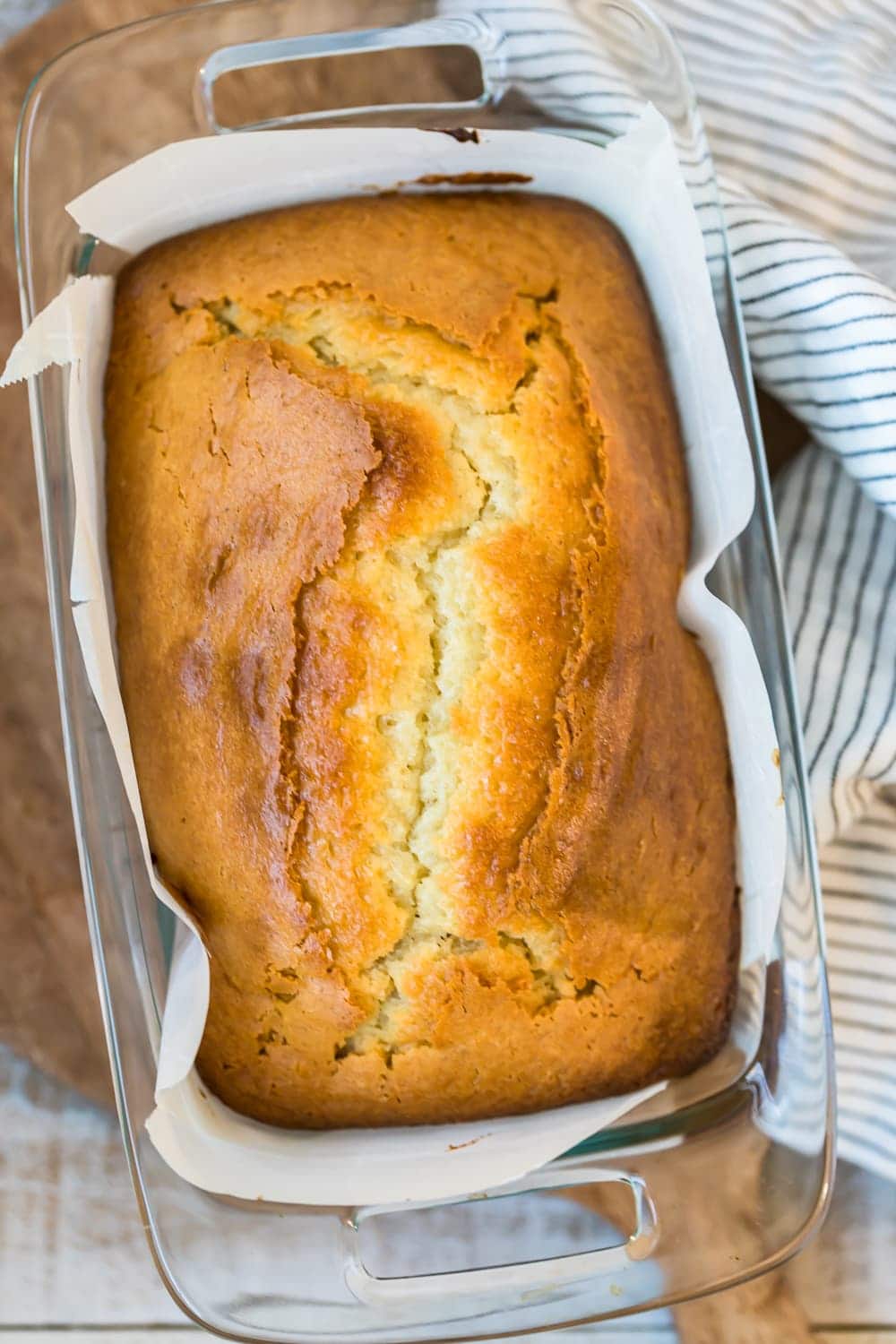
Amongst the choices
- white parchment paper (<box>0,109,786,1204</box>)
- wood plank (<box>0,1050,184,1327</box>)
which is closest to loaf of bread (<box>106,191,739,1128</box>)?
white parchment paper (<box>0,109,786,1204</box>)

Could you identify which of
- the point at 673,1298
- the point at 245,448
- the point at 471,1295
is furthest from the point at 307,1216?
the point at 245,448

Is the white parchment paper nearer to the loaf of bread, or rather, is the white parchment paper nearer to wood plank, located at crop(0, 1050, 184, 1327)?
Answer: the loaf of bread

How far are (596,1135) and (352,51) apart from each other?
45.2 inches

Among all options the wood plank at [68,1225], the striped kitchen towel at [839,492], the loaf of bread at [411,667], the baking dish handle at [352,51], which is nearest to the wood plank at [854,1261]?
the striped kitchen towel at [839,492]

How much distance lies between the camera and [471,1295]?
1254 mm

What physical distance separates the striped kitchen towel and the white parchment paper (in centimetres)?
18

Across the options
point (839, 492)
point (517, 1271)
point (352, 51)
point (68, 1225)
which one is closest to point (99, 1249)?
point (68, 1225)

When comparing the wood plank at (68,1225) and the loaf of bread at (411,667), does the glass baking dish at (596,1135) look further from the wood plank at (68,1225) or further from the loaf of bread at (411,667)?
the wood plank at (68,1225)

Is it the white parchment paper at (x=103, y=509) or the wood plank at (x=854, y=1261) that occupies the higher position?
the white parchment paper at (x=103, y=509)

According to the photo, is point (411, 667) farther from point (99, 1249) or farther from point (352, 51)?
point (99, 1249)

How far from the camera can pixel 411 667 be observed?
113cm

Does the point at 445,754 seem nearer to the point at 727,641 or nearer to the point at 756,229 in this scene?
the point at 727,641

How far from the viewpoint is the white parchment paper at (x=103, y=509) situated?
46.8 inches

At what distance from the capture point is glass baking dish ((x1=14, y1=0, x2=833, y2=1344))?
1.23 metres
